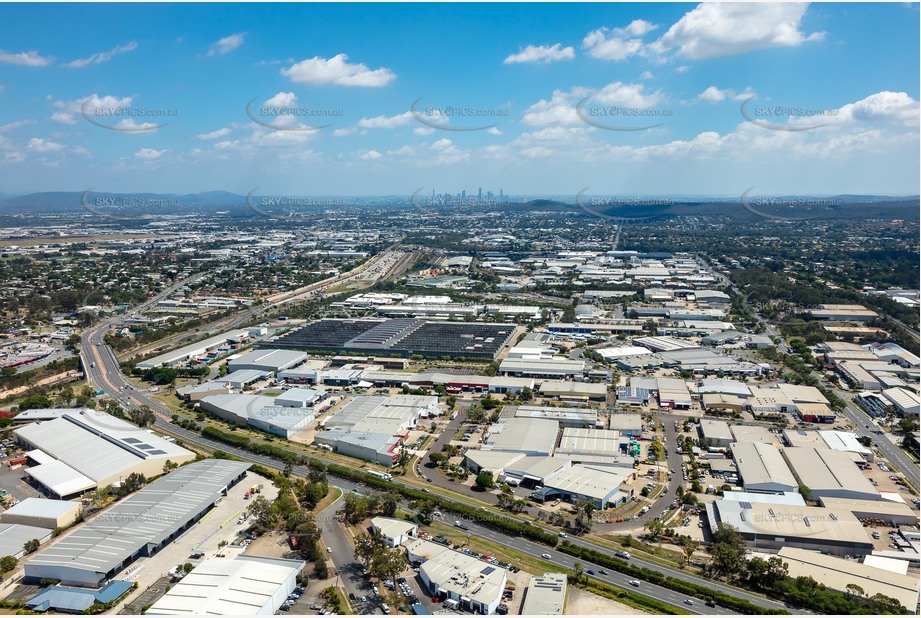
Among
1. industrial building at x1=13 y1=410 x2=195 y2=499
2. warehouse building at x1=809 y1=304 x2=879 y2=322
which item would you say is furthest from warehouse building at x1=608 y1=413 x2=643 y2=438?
warehouse building at x1=809 y1=304 x2=879 y2=322

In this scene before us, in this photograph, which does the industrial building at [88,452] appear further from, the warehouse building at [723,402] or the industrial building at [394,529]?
the warehouse building at [723,402]

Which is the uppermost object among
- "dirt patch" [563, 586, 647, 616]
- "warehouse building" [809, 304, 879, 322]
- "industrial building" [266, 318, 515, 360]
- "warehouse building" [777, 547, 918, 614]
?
"warehouse building" [809, 304, 879, 322]

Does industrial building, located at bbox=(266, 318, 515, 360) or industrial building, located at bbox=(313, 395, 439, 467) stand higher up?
industrial building, located at bbox=(266, 318, 515, 360)

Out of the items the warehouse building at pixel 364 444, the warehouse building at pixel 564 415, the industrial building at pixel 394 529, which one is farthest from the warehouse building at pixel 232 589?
the warehouse building at pixel 564 415

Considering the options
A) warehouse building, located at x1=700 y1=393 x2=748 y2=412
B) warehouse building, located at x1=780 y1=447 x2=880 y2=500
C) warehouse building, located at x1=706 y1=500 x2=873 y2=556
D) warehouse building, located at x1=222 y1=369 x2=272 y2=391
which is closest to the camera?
warehouse building, located at x1=706 y1=500 x2=873 y2=556

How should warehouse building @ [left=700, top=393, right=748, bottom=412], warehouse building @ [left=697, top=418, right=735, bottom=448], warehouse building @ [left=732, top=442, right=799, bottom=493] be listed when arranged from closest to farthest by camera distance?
warehouse building @ [left=732, top=442, right=799, bottom=493] < warehouse building @ [left=697, top=418, right=735, bottom=448] < warehouse building @ [left=700, top=393, right=748, bottom=412]

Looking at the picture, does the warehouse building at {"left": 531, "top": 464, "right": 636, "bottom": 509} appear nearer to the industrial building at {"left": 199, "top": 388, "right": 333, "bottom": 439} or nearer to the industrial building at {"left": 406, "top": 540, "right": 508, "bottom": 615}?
the industrial building at {"left": 406, "top": 540, "right": 508, "bottom": 615}

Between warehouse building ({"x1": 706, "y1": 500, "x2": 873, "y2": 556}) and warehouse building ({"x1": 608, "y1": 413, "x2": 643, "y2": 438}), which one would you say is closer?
warehouse building ({"x1": 706, "y1": 500, "x2": 873, "y2": 556})

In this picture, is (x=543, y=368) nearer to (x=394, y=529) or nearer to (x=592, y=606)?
(x=394, y=529)
